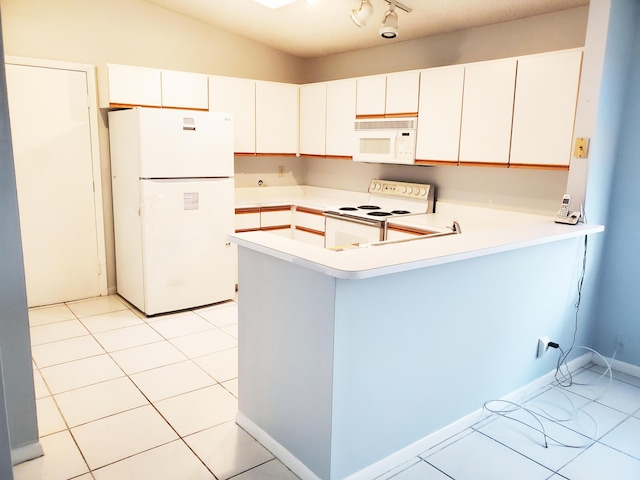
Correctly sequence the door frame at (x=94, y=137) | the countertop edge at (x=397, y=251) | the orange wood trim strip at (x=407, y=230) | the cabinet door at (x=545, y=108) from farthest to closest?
the door frame at (x=94, y=137) < the orange wood trim strip at (x=407, y=230) < the cabinet door at (x=545, y=108) < the countertop edge at (x=397, y=251)

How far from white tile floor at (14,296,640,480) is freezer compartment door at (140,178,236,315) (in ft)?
1.91

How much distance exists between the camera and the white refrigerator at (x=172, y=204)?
12.5 ft

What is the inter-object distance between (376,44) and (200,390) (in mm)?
3648

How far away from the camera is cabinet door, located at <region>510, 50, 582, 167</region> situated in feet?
9.95

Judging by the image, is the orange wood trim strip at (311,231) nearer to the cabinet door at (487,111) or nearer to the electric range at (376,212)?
the electric range at (376,212)

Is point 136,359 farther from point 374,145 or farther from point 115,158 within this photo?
point 374,145

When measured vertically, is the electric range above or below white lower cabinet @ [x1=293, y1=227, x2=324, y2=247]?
above

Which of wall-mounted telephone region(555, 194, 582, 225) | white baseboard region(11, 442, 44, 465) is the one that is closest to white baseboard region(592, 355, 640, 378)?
wall-mounted telephone region(555, 194, 582, 225)

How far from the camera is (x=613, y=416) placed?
2.63 metres

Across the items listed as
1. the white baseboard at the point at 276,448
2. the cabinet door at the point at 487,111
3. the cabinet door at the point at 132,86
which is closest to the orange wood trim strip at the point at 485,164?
the cabinet door at the point at 487,111

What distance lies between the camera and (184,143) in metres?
3.91

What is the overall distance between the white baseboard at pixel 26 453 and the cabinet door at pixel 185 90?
9.96ft

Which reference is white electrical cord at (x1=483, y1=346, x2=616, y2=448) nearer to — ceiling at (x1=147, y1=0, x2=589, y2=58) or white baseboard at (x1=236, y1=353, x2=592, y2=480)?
white baseboard at (x1=236, y1=353, x2=592, y2=480)

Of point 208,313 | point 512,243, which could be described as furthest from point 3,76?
point 208,313
